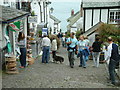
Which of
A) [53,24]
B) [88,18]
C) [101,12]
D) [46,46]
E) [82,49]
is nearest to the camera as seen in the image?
[82,49]

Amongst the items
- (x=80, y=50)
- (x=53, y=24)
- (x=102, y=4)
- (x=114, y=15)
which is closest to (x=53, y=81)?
(x=80, y=50)

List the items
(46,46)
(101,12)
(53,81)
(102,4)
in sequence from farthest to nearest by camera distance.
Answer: (102,4) < (101,12) < (46,46) < (53,81)

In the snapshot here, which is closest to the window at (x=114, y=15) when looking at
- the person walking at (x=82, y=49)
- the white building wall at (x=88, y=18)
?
the white building wall at (x=88, y=18)

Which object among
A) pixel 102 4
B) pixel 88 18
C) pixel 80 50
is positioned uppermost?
pixel 102 4

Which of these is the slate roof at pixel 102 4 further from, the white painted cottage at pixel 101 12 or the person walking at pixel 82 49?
the person walking at pixel 82 49

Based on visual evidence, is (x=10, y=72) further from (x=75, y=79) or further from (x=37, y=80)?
(x=75, y=79)

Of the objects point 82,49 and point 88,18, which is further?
point 88,18

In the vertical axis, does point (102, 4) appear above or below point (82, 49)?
above

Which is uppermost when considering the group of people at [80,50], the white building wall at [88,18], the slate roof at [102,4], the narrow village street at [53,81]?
the slate roof at [102,4]

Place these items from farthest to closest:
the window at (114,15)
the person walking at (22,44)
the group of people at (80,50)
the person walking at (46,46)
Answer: the window at (114,15) → the person walking at (46,46) → the person walking at (22,44) → the group of people at (80,50)

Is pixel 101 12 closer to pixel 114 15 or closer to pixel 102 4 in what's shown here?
pixel 102 4

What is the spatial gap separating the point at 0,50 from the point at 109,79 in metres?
4.51

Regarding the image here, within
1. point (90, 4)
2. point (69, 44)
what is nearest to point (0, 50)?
point (69, 44)

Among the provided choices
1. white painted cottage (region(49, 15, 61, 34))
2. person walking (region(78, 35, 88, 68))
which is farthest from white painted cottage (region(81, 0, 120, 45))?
white painted cottage (region(49, 15, 61, 34))
